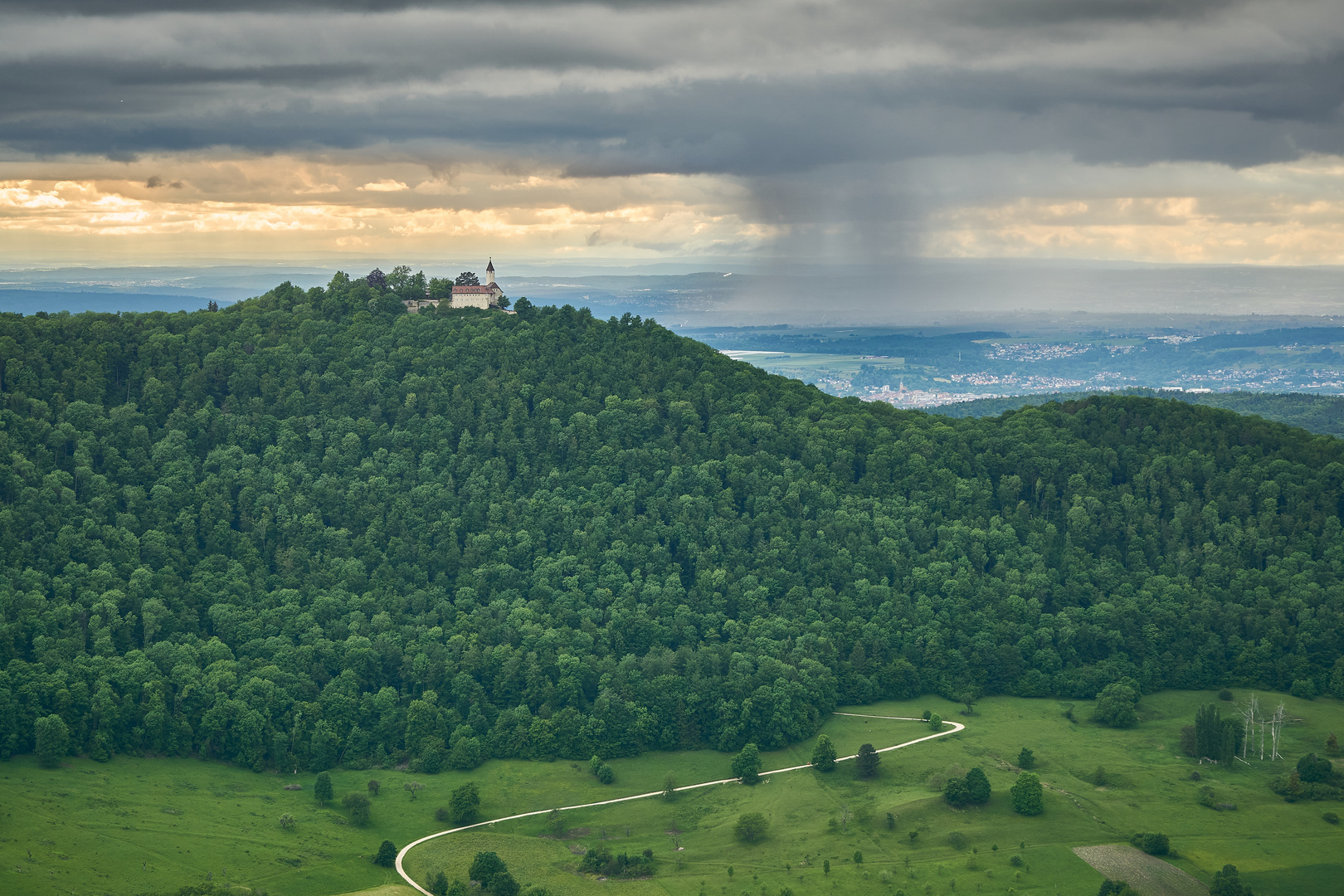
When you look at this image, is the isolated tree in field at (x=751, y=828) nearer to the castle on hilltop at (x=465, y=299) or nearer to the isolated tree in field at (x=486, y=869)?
the isolated tree in field at (x=486, y=869)

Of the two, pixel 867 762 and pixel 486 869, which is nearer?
pixel 486 869

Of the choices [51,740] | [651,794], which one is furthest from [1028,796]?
[51,740]

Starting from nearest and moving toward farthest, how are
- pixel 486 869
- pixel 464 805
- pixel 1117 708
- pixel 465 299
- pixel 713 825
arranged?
pixel 486 869 < pixel 713 825 < pixel 464 805 < pixel 1117 708 < pixel 465 299

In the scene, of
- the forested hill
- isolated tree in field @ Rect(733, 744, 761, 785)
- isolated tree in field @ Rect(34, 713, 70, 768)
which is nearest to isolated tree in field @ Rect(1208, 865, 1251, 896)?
isolated tree in field @ Rect(733, 744, 761, 785)

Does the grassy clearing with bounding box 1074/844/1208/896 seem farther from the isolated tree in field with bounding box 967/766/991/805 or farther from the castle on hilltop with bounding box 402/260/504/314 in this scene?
the castle on hilltop with bounding box 402/260/504/314

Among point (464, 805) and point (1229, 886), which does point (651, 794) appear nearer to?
point (464, 805)

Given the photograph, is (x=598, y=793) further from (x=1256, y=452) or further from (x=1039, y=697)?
(x=1256, y=452)
